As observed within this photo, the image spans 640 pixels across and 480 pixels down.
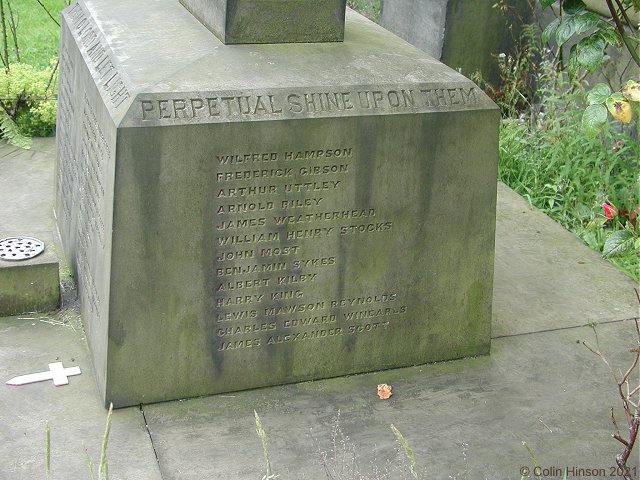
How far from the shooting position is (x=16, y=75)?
6.87 m

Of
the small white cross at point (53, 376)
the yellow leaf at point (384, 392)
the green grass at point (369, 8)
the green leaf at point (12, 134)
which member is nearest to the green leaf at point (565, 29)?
the yellow leaf at point (384, 392)

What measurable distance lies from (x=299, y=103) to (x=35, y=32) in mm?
6074

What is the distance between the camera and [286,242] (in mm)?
4148

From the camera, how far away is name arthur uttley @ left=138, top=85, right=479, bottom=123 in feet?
12.5

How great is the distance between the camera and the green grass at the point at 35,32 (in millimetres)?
8566

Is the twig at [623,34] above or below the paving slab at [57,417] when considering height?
above

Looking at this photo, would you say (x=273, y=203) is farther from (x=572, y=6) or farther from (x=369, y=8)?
(x=369, y=8)

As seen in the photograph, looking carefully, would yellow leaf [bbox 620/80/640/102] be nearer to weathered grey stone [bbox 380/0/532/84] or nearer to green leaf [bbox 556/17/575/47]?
green leaf [bbox 556/17/575/47]

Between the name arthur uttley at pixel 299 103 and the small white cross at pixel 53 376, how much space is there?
123 cm

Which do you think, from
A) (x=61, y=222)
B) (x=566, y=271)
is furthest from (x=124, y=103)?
(x=566, y=271)

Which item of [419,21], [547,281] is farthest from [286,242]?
[419,21]

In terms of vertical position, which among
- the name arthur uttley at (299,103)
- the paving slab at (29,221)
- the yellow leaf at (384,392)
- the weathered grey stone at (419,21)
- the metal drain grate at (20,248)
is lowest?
the yellow leaf at (384,392)

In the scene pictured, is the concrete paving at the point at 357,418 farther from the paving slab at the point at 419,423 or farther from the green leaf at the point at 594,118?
the green leaf at the point at 594,118

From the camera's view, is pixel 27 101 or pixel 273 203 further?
pixel 27 101
